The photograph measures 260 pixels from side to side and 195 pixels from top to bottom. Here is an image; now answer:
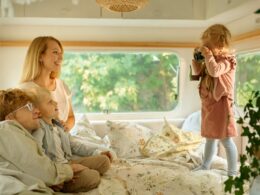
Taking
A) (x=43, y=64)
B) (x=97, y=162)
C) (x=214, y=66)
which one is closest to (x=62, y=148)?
(x=97, y=162)

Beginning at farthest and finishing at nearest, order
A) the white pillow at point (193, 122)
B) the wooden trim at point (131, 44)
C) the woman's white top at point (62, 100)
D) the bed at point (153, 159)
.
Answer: the wooden trim at point (131, 44), the white pillow at point (193, 122), the woman's white top at point (62, 100), the bed at point (153, 159)

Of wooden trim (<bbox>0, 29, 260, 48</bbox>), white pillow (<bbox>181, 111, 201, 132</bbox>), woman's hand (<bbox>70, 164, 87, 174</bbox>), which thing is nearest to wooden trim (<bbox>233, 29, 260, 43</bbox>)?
wooden trim (<bbox>0, 29, 260, 48</bbox>)

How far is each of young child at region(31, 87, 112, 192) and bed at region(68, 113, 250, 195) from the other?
8cm

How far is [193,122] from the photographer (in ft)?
10.8

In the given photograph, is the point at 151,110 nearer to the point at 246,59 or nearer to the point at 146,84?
the point at 146,84

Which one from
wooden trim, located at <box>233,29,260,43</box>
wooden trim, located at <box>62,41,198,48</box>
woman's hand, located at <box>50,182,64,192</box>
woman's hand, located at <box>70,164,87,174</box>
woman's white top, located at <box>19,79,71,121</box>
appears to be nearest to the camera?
woman's hand, located at <box>50,182,64,192</box>

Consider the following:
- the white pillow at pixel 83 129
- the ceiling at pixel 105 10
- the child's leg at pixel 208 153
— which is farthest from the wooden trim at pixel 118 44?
the child's leg at pixel 208 153

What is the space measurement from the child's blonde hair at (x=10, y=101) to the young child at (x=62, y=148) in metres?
0.13

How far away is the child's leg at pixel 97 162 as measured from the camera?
6.66ft

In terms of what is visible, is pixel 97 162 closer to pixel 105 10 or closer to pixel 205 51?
pixel 205 51

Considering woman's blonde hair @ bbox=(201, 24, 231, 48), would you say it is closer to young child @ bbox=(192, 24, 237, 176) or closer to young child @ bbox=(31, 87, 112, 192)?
young child @ bbox=(192, 24, 237, 176)

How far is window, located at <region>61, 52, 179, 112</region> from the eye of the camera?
3.46m

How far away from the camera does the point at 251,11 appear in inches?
105

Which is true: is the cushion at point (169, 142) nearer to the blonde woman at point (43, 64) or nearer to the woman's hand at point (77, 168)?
the blonde woman at point (43, 64)
